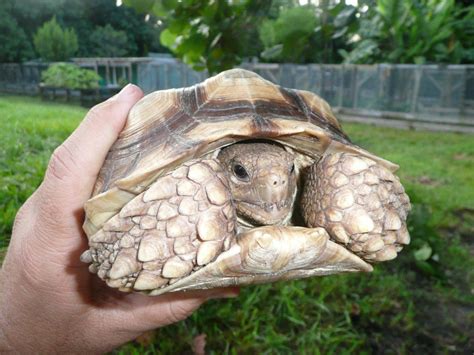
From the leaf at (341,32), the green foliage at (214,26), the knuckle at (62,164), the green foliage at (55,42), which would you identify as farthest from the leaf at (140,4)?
the green foliage at (55,42)

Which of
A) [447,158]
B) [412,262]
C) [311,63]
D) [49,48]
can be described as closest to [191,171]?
[412,262]

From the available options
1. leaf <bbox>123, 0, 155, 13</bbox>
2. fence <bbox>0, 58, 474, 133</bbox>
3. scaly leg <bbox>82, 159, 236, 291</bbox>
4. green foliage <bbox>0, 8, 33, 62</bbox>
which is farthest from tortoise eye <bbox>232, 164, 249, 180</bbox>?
fence <bbox>0, 58, 474, 133</bbox>

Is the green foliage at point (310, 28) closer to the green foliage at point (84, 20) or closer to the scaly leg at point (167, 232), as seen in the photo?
the green foliage at point (84, 20)

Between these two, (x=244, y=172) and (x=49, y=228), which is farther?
(x=49, y=228)

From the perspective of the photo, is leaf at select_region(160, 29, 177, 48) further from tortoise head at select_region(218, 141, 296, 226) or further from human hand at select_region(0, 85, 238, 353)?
tortoise head at select_region(218, 141, 296, 226)

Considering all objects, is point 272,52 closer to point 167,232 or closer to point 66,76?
point 167,232

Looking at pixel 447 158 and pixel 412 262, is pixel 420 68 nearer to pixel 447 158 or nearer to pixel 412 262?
pixel 447 158
